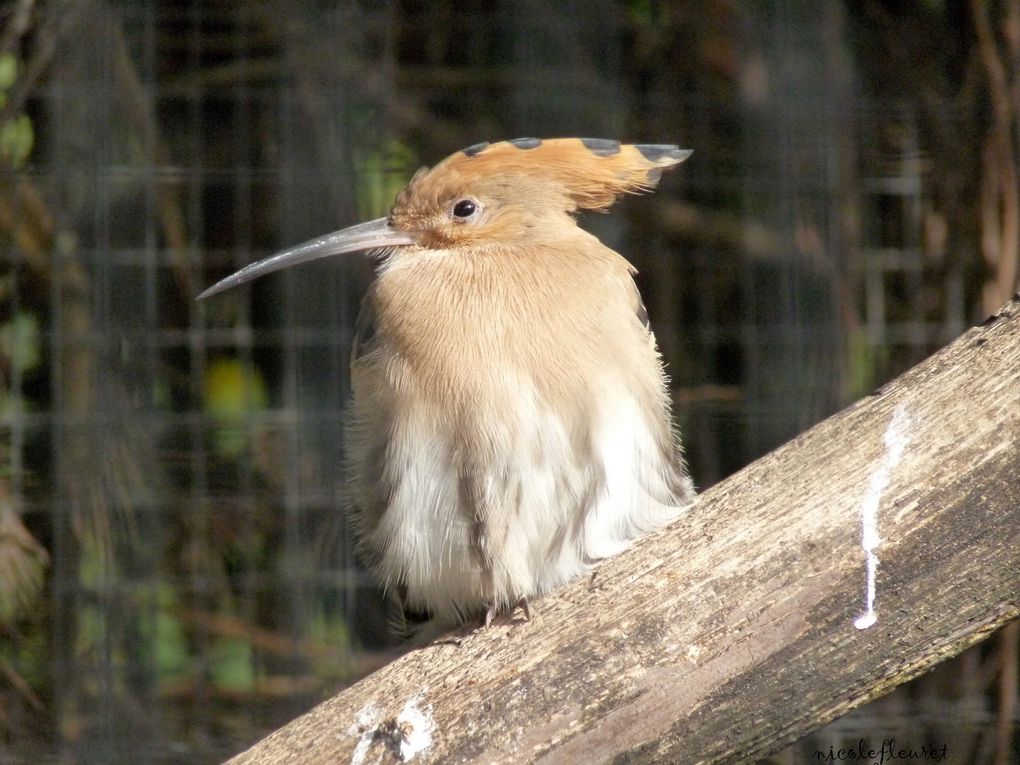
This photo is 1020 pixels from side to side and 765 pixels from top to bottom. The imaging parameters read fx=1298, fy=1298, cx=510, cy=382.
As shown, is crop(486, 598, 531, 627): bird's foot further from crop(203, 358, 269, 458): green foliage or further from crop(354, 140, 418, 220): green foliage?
crop(203, 358, 269, 458): green foliage

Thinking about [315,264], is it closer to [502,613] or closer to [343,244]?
[343,244]

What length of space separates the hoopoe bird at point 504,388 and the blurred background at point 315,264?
2.60ft

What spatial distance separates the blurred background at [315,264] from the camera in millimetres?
2619

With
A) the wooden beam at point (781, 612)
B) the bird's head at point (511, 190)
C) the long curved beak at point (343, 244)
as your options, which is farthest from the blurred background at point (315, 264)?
the wooden beam at point (781, 612)

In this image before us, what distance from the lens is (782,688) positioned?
4.33 feet

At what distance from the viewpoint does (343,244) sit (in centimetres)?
Answer: 188

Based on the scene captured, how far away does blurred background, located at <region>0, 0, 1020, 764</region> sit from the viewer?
103 inches

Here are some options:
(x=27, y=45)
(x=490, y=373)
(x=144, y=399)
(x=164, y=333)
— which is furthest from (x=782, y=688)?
(x=27, y=45)

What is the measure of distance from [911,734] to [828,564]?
5.59ft

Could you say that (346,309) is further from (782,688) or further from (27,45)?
(782,688)

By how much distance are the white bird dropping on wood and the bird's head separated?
0.58 metres

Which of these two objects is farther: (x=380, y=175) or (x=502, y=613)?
(x=380, y=175)

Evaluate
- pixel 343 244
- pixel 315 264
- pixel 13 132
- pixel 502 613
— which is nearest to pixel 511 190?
pixel 343 244

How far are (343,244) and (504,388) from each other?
1.32 ft
